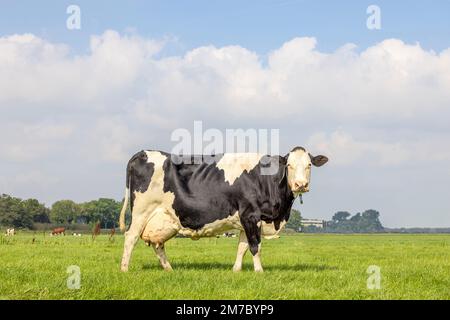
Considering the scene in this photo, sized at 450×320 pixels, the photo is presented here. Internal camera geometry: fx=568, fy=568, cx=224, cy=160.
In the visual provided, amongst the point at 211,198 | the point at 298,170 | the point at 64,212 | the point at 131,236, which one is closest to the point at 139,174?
the point at 131,236

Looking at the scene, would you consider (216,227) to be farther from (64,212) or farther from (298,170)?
(64,212)

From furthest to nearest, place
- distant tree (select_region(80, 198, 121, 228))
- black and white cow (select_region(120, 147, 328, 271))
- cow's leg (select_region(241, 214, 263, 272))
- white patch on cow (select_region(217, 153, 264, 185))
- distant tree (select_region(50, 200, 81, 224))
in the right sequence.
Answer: distant tree (select_region(50, 200, 81, 224))
distant tree (select_region(80, 198, 121, 228))
white patch on cow (select_region(217, 153, 264, 185))
black and white cow (select_region(120, 147, 328, 271))
cow's leg (select_region(241, 214, 263, 272))

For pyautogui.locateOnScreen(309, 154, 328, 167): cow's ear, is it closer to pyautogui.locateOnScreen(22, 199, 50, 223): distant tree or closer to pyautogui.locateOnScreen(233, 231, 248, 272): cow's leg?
pyautogui.locateOnScreen(233, 231, 248, 272): cow's leg

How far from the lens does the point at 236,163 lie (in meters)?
13.1

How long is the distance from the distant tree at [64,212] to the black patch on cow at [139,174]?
5893 inches

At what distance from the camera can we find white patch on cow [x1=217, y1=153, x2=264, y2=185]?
42.5ft

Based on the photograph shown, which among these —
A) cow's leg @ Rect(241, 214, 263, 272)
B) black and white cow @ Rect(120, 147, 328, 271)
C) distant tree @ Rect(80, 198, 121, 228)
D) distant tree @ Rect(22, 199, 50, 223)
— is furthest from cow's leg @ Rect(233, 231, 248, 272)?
distant tree @ Rect(80, 198, 121, 228)

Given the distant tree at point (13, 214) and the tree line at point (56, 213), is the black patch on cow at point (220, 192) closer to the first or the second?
the tree line at point (56, 213)

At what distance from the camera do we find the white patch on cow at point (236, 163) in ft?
42.5

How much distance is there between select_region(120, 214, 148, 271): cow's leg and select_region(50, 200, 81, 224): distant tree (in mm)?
149971

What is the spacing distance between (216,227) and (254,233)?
89 centimetres

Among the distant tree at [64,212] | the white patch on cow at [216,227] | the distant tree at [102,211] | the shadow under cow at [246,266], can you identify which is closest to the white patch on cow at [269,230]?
the white patch on cow at [216,227]
